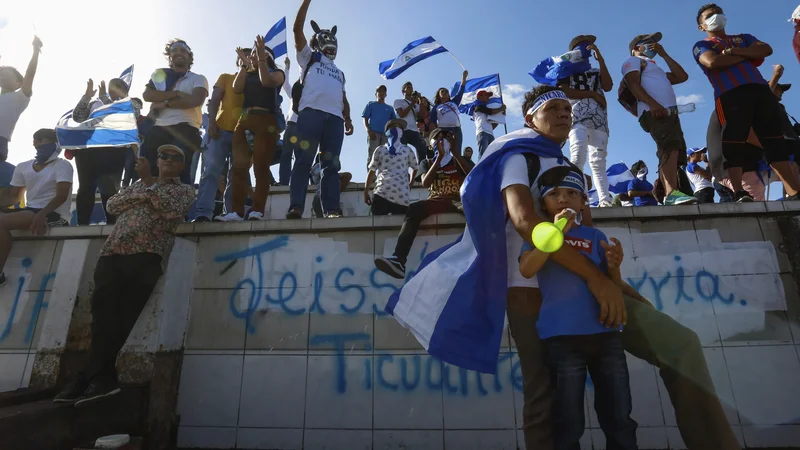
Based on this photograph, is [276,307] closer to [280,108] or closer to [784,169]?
[280,108]

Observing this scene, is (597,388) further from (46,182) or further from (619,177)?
(619,177)

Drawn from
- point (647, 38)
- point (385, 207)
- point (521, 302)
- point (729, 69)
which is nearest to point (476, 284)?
point (521, 302)

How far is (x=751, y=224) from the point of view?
145 inches

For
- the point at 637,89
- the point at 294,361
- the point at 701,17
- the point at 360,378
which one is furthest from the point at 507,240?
the point at 701,17

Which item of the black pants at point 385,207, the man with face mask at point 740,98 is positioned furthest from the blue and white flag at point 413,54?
the man with face mask at point 740,98

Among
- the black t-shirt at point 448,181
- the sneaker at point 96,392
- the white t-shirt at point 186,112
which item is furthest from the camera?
the white t-shirt at point 186,112

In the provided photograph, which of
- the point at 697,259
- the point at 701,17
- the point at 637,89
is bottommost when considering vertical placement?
the point at 697,259

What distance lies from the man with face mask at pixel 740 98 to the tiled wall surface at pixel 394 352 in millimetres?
941

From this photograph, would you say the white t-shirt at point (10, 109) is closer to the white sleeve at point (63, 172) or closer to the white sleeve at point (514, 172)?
the white sleeve at point (63, 172)

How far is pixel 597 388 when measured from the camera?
173 cm

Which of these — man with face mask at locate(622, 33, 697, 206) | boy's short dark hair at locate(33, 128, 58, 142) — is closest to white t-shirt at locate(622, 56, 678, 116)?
man with face mask at locate(622, 33, 697, 206)

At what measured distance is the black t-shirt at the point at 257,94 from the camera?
16.1ft

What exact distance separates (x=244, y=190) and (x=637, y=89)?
4.60 m

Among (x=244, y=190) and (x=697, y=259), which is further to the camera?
(x=244, y=190)
